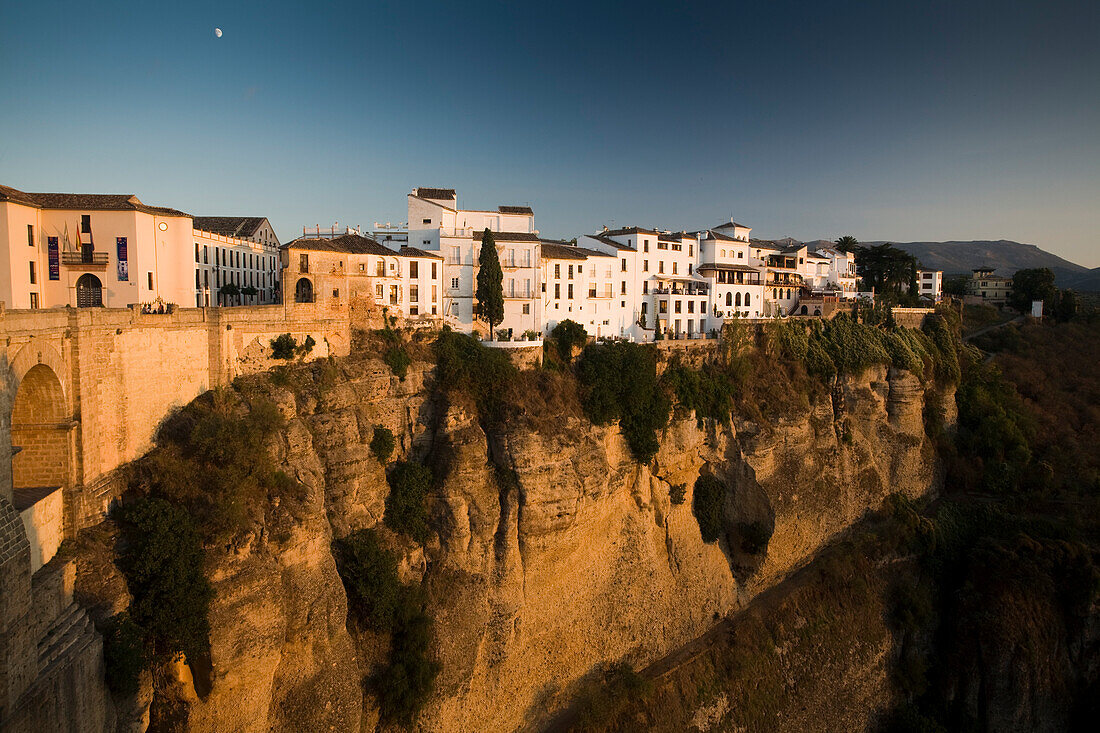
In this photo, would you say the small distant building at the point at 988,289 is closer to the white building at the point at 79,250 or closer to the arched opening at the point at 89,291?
the white building at the point at 79,250

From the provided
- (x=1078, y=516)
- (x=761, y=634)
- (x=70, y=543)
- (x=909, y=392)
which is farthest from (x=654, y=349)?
(x=1078, y=516)

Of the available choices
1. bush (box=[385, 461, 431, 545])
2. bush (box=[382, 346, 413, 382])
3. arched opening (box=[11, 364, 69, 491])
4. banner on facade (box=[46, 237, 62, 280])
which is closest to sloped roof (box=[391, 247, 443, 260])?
bush (box=[382, 346, 413, 382])

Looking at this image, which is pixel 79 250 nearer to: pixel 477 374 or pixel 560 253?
pixel 477 374

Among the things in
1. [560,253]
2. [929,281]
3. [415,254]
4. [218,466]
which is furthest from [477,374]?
[929,281]

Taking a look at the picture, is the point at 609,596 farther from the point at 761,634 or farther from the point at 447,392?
the point at 447,392

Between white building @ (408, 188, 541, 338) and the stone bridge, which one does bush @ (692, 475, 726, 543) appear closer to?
white building @ (408, 188, 541, 338)
